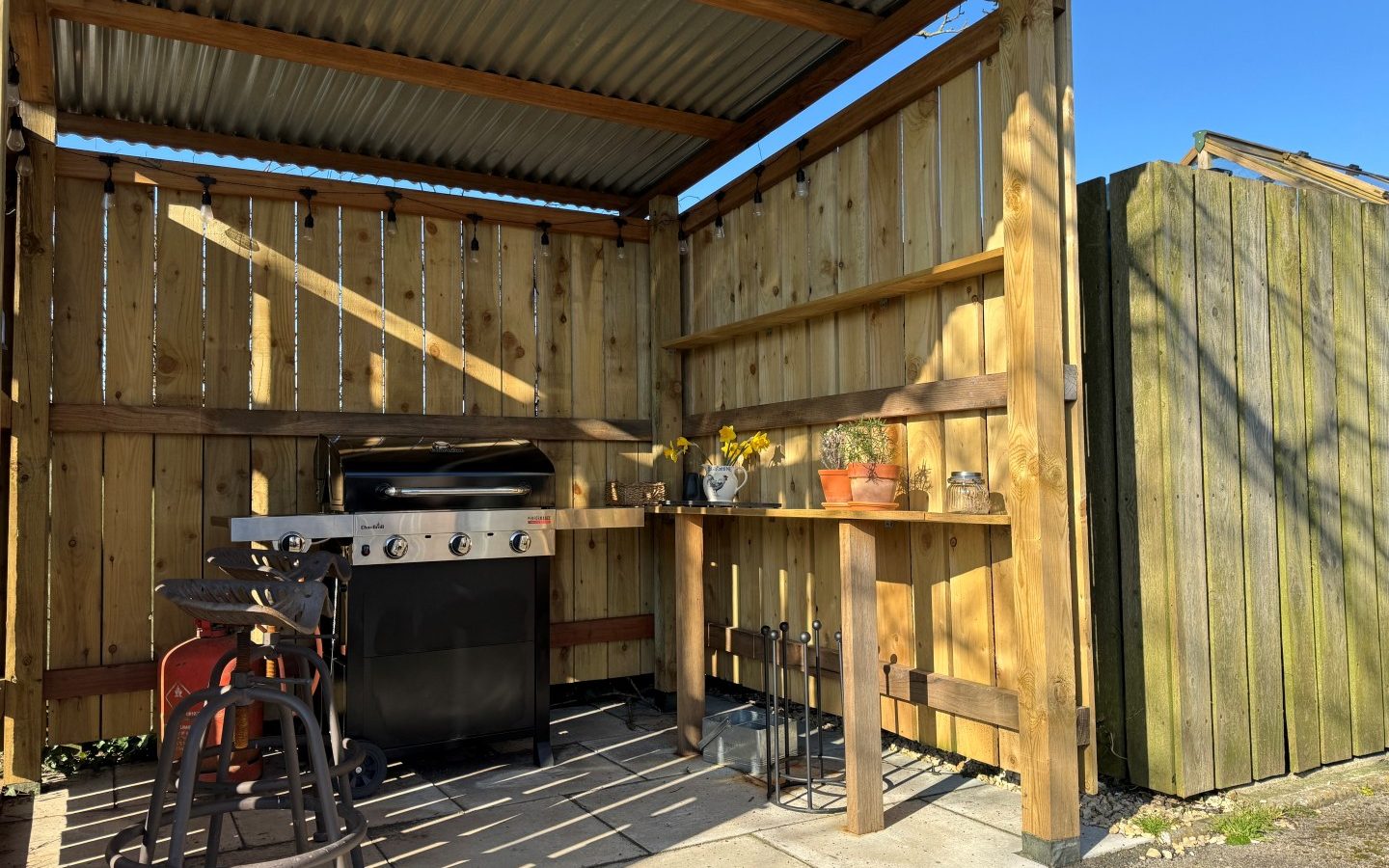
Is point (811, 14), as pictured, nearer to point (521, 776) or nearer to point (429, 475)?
point (429, 475)

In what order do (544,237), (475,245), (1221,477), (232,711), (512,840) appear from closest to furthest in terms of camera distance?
Result: (232,711)
(512,840)
(1221,477)
(475,245)
(544,237)

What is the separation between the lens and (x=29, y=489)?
3.85 m

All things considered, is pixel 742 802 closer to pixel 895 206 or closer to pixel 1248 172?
pixel 895 206

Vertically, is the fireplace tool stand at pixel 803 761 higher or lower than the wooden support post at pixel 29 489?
lower

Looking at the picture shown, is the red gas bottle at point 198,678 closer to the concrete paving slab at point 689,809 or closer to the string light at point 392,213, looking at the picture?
the concrete paving slab at point 689,809

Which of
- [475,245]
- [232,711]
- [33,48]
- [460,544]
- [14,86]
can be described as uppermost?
[33,48]

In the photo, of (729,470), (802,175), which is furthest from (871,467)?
(802,175)

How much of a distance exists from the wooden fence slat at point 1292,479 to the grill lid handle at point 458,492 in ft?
9.33

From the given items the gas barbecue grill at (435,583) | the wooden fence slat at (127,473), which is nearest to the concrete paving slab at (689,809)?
the gas barbecue grill at (435,583)

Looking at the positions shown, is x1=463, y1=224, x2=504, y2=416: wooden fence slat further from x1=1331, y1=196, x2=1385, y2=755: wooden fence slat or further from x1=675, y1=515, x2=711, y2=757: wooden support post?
x1=1331, y1=196, x2=1385, y2=755: wooden fence slat

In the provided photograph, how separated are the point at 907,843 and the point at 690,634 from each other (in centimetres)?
139

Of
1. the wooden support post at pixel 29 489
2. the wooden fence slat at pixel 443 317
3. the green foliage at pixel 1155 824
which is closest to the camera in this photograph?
the green foliage at pixel 1155 824

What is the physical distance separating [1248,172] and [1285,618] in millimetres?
3570

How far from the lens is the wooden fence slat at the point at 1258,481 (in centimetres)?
336
